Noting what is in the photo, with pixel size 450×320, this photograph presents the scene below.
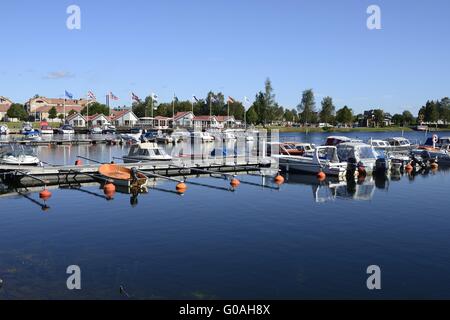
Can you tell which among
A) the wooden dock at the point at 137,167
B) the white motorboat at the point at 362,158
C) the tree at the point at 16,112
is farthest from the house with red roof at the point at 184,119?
the white motorboat at the point at 362,158

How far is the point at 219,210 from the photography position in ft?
100.0

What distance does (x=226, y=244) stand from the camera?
886 inches

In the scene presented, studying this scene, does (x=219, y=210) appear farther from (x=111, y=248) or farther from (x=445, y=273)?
(x=445, y=273)

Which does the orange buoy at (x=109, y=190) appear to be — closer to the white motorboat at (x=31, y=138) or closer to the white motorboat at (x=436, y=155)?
the white motorboat at (x=436, y=155)

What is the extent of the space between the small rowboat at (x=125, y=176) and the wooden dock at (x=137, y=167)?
8.02 ft

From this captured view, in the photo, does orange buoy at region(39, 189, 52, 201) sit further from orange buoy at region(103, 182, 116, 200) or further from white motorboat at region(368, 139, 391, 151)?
white motorboat at region(368, 139, 391, 151)

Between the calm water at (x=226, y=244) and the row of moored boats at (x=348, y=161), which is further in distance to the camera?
the row of moored boats at (x=348, y=161)

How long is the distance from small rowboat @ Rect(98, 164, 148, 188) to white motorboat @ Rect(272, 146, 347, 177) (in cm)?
1787

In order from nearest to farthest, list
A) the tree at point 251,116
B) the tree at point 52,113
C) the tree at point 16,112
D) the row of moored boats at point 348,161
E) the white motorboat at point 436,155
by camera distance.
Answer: the row of moored boats at point 348,161, the white motorboat at point 436,155, the tree at point 16,112, the tree at point 52,113, the tree at point 251,116

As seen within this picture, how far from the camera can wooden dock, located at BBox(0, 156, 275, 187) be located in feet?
127

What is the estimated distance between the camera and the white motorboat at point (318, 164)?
1777 inches
